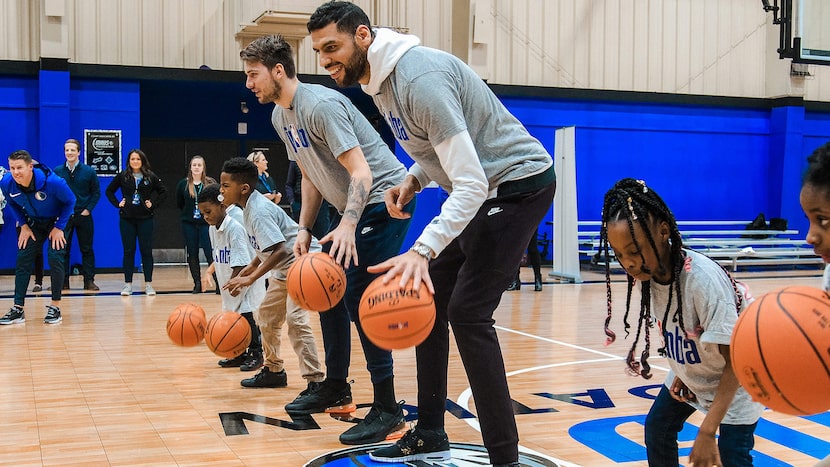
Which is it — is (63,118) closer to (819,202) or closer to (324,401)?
(324,401)

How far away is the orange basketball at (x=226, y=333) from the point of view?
5176mm

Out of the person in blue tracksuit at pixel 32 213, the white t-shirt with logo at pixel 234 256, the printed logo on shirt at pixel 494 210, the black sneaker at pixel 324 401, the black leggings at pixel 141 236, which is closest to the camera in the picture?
the printed logo on shirt at pixel 494 210

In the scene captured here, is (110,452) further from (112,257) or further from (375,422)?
(112,257)

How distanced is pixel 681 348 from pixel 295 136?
226cm

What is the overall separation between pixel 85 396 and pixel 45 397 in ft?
0.73

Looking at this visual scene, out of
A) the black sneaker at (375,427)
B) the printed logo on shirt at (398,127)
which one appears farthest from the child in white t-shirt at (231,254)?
the printed logo on shirt at (398,127)

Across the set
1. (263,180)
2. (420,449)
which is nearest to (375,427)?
(420,449)

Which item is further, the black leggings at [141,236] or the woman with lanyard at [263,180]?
the black leggings at [141,236]

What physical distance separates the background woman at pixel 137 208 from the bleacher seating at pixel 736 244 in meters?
7.19

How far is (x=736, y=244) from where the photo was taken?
1562 centimetres

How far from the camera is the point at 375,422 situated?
13.1 feet

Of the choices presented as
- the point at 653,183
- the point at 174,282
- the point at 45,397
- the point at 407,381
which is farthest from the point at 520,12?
the point at 45,397

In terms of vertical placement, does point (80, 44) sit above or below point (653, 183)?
above

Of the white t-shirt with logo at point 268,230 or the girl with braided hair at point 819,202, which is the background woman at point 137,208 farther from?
the girl with braided hair at point 819,202
